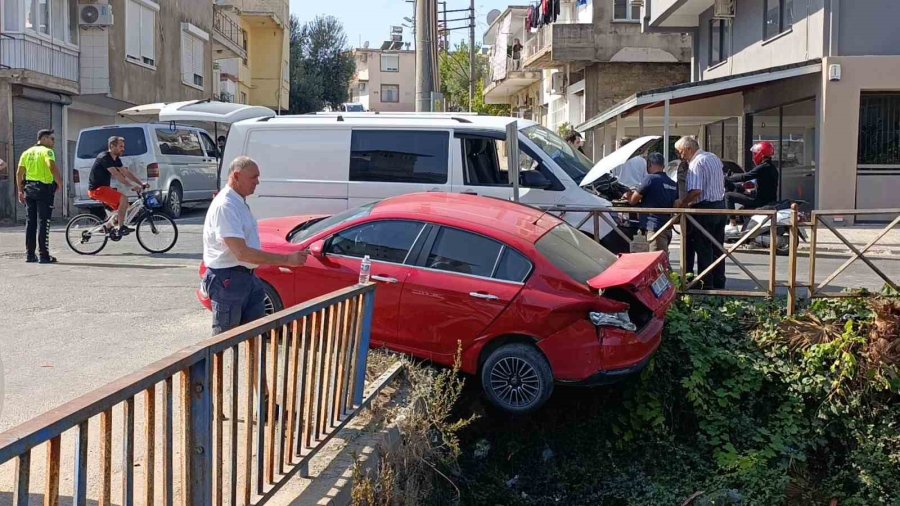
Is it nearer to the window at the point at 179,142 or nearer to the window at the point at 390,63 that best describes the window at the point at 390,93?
the window at the point at 390,63

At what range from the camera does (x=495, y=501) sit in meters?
7.29

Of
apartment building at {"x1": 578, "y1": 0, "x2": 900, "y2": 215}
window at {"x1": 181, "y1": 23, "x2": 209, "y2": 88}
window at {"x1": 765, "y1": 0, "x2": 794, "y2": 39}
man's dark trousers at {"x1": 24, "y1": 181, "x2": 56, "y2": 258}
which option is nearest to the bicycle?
man's dark trousers at {"x1": 24, "y1": 181, "x2": 56, "y2": 258}

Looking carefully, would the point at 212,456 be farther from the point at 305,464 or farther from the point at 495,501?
the point at 495,501

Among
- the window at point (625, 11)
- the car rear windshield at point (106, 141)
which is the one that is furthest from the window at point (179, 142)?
the window at point (625, 11)

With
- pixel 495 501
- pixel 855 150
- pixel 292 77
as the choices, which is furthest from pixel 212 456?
pixel 292 77

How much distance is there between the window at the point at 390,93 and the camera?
106 meters

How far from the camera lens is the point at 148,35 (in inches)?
1132

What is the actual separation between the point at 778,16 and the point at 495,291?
15447 mm

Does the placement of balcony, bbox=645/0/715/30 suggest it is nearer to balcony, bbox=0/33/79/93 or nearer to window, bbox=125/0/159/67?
window, bbox=125/0/159/67

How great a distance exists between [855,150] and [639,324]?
11.9 m

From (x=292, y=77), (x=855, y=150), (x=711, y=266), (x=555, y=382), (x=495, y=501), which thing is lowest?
(x=495, y=501)

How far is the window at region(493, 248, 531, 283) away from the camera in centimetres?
731

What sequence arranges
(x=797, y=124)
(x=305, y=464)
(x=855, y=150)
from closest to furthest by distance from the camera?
(x=305, y=464), (x=855, y=150), (x=797, y=124)

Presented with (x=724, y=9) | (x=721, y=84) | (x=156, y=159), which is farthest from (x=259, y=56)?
(x=721, y=84)
